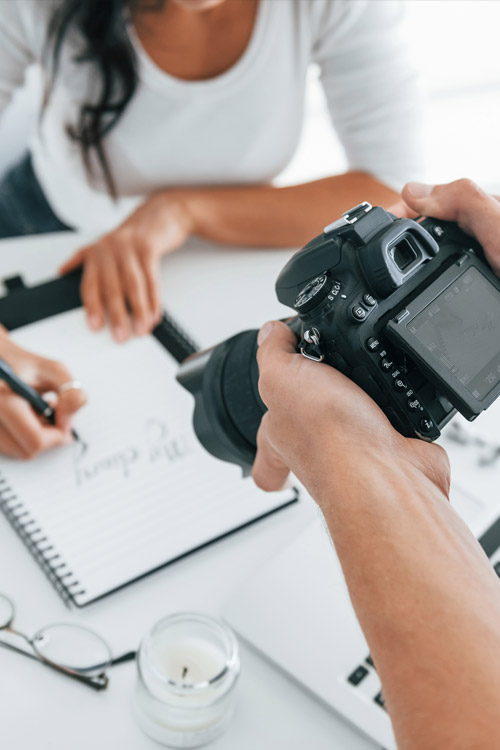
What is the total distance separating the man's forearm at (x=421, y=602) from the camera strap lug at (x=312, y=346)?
0.07 m

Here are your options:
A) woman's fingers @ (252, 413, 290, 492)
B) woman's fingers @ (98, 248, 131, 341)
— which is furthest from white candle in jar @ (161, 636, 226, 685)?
woman's fingers @ (98, 248, 131, 341)

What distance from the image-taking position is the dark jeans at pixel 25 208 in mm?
1016

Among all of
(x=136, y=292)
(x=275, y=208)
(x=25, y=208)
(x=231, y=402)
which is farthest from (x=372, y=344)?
(x=25, y=208)

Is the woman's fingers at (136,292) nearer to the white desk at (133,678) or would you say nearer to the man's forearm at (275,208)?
the man's forearm at (275,208)

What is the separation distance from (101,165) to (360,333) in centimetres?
62

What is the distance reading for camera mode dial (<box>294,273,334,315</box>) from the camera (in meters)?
0.41

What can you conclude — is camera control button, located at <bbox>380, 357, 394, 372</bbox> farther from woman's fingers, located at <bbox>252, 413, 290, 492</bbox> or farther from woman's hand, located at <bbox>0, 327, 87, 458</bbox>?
woman's hand, located at <bbox>0, 327, 87, 458</bbox>

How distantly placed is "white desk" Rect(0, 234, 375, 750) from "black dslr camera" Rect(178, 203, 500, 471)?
0.21 metres

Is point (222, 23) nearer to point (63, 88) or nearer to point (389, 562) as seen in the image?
point (63, 88)

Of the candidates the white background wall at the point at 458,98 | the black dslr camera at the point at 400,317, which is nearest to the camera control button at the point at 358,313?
the black dslr camera at the point at 400,317

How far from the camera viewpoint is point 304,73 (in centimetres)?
87

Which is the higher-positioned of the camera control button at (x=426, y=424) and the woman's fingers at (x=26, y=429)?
the camera control button at (x=426, y=424)

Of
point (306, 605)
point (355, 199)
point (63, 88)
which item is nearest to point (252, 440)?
point (306, 605)

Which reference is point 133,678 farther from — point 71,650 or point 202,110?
point 202,110
